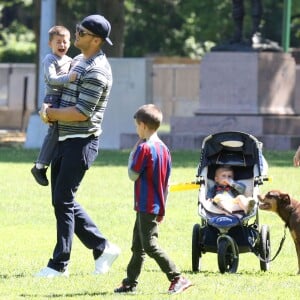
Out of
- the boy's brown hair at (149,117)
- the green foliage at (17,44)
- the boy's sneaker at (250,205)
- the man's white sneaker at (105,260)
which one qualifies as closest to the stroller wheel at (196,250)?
the boy's sneaker at (250,205)

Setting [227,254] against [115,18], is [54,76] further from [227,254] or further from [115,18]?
[115,18]

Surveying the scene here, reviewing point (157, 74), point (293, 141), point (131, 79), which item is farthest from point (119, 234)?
point (157, 74)

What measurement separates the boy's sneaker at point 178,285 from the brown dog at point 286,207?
1.62 metres

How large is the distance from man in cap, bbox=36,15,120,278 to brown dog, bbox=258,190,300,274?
1574mm

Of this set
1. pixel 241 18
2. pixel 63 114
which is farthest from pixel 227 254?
pixel 241 18

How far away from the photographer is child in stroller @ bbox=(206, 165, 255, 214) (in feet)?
35.0

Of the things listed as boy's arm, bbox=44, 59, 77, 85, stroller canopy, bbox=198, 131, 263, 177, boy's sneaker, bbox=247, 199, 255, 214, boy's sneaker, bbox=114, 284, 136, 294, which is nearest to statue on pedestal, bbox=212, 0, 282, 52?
stroller canopy, bbox=198, 131, 263, 177

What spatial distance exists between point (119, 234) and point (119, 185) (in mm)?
5249

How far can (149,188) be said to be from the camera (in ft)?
29.7

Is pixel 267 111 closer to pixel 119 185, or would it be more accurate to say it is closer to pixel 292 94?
pixel 292 94

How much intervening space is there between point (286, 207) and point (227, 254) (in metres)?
0.64

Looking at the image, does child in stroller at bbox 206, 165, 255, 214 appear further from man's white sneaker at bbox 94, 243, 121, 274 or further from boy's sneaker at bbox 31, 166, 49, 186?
boy's sneaker at bbox 31, 166, 49, 186

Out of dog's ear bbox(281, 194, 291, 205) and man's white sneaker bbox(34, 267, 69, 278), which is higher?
dog's ear bbox(281, 194, 291, 205)

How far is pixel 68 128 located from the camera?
9953mm
